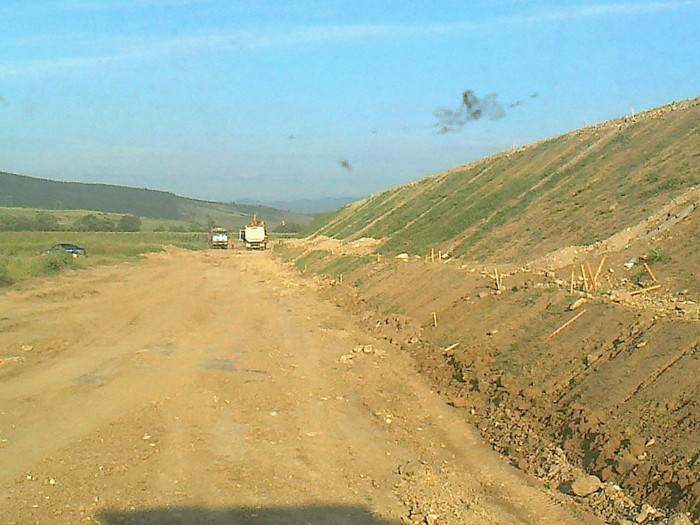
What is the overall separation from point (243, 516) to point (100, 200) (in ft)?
591

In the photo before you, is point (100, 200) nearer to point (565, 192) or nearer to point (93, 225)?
point (93, 225)

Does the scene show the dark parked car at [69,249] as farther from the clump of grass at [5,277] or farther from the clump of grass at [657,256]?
the clump of grass at [657,256]

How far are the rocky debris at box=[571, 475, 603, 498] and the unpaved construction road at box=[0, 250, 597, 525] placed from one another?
0.23 m

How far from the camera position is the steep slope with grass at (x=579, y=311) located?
716 cm

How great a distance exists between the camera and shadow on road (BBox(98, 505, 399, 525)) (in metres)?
5.84

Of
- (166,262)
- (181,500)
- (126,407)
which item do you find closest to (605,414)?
(181,500)

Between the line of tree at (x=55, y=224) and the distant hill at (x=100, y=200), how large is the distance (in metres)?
46.7

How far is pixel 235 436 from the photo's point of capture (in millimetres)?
8258

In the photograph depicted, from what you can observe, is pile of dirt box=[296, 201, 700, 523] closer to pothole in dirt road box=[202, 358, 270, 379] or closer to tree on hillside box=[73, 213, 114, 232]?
pothole in dirt road box=[202, 358, 270, 379]

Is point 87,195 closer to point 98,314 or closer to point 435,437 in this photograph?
point 98,314

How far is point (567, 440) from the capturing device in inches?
311

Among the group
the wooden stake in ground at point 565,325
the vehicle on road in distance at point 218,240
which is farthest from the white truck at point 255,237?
the wooden stake in ground at point 565,325

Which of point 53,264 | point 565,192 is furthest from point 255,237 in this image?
point 565,192

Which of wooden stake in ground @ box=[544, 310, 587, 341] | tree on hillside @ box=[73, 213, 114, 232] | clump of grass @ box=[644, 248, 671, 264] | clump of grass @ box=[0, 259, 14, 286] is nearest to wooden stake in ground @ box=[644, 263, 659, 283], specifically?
clump of grass @ box=[644, 248, 671, 264]
